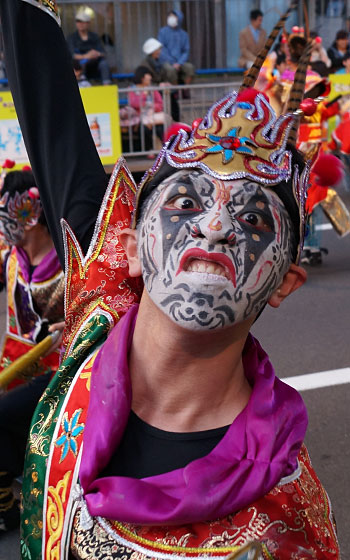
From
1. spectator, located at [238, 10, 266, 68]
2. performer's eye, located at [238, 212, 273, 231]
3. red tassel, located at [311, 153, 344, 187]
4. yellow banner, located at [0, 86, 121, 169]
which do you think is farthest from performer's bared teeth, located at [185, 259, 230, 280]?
spectator, located at [238, 10, 266, 68]

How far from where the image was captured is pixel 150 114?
11078 millimetres

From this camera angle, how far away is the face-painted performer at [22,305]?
385 centimetres

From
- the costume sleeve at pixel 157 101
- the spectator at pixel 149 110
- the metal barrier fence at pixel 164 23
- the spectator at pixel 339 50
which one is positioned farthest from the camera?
the metal barrier fence at pixel 164 23

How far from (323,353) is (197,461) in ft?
14.7

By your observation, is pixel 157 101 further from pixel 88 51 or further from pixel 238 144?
pixel 238 144

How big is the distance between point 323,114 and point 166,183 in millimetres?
6492

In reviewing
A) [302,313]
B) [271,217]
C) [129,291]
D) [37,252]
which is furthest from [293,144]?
[302,313]

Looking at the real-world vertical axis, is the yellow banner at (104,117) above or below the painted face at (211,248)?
below

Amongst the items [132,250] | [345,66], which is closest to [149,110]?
[345,66]

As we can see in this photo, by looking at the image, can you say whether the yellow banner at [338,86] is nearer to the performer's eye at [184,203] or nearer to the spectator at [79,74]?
the spectator at [79,74]

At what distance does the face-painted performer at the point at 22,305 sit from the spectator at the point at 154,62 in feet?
25.6

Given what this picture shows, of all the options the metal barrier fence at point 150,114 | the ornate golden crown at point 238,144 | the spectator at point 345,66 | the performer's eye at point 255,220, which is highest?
the ornate golden crown at point 238,144

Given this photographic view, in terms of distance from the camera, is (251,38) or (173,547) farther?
(251,38)

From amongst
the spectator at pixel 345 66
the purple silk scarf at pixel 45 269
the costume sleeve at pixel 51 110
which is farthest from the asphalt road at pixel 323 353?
the spectator at pixel 345 66
